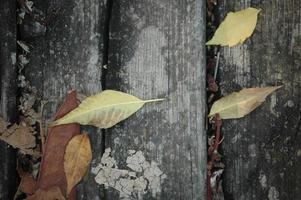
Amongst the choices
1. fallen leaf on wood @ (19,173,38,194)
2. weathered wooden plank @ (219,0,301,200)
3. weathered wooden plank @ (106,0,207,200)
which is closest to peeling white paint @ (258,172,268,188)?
weathered wooden plank @ (219,0,301,200)

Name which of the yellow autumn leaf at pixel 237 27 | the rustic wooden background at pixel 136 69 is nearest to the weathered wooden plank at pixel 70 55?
the rustic wooden background at pixel 136 69

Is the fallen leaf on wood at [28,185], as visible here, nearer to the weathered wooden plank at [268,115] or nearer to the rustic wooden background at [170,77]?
the rustic wooden background at [170,77]

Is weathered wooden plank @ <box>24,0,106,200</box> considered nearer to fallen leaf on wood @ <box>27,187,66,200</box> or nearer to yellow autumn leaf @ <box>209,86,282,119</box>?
fallen leaf on wood @ <box>27,187,66,200</box>

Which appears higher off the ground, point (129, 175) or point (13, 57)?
point (13, 57)

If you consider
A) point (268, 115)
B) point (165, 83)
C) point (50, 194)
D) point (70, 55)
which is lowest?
point (50, 194)

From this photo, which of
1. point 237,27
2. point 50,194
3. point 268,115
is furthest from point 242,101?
point 50,194

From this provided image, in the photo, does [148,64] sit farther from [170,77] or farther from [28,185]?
[28,185]

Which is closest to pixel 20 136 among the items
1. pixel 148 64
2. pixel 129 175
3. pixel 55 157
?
pixel 55 157
